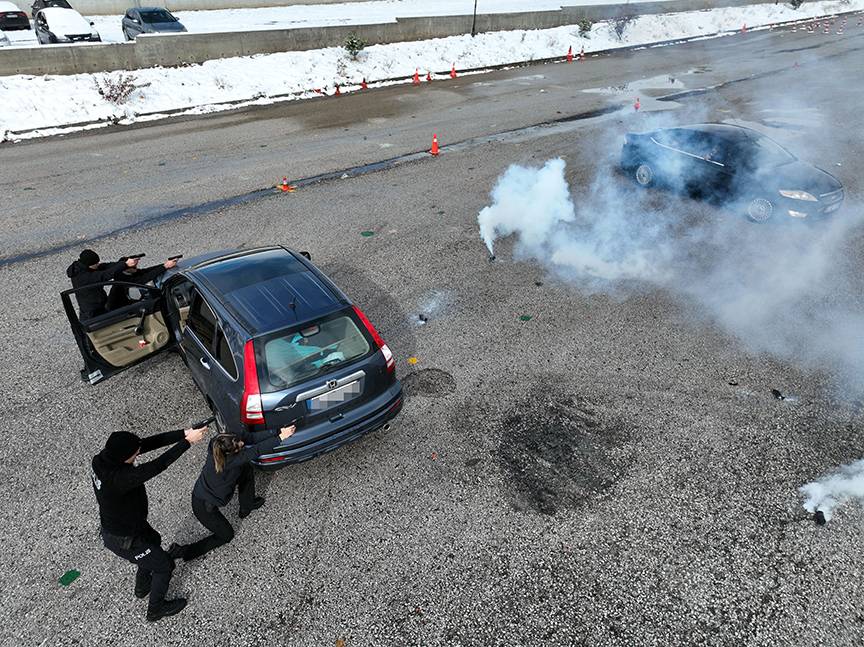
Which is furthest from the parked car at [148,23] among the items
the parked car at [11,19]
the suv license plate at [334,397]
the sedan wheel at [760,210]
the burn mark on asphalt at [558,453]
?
the burn mark on asphalt at [558,453]

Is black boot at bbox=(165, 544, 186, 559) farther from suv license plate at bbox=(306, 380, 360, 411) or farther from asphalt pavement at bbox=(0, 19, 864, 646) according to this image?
suv license plate at bbox=(306, 380, 360, 411)

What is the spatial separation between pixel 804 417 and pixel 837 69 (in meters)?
24.8

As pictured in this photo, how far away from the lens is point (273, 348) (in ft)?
15.9

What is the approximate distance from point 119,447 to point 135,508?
54 centimetres

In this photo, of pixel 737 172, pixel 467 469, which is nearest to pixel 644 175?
pixel 737 172

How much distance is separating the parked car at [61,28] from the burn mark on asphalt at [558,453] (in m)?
22.9

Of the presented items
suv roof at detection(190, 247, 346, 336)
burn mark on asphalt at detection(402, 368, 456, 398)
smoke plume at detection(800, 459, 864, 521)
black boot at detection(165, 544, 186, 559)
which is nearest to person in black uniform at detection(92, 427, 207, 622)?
black boot at detection(165, 544, 186, 559)

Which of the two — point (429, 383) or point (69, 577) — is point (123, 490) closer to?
point (69, 577)

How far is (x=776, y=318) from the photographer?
776 cm

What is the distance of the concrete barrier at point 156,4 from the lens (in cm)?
2983

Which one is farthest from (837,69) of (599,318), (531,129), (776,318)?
(599,318)

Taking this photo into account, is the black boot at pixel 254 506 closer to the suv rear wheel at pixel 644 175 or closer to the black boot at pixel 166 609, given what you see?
the black boot at pixel 166 609

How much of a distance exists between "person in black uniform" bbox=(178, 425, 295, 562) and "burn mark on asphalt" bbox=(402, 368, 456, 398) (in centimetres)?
202

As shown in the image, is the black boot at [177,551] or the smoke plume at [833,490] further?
the smoke plume at [833,490]
